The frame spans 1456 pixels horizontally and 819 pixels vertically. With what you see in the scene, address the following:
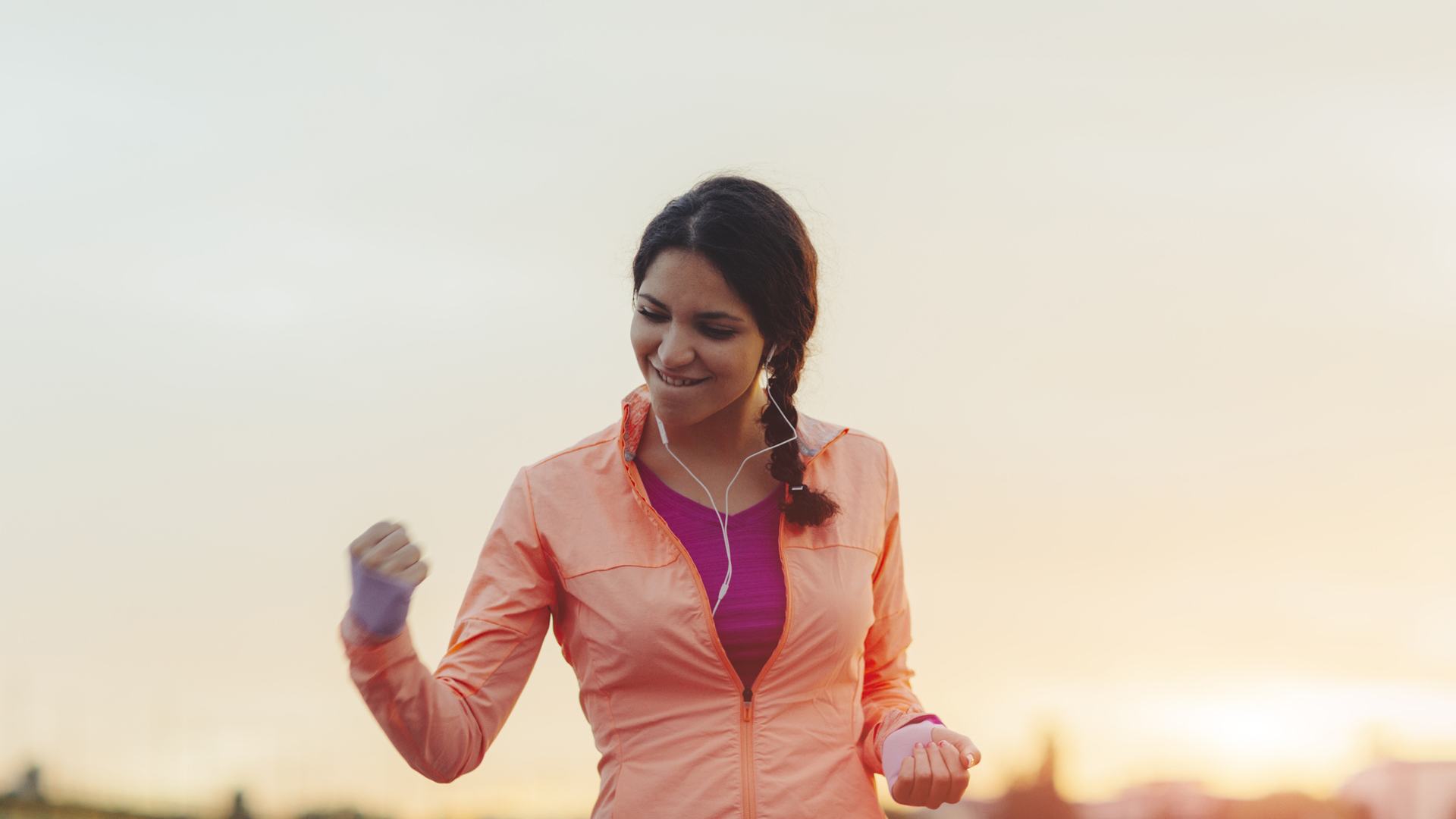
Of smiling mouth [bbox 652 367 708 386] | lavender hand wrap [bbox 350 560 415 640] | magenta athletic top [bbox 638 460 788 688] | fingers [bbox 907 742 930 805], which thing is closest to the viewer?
lavender hand wrap [bbox 350 560 415 640]

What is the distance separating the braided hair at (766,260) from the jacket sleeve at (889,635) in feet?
0.98

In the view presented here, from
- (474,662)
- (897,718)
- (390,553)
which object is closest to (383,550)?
(390,553)

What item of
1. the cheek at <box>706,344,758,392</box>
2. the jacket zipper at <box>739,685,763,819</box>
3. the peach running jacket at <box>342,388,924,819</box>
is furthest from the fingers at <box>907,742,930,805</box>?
the cheek at <box>706,344,758,392</box>

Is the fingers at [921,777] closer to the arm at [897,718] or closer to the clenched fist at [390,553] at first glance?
the arm at [897,718]

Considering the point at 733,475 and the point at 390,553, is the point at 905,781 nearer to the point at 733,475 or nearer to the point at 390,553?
the point at 733,475

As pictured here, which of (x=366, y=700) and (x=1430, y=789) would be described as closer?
(x=366, y=700)

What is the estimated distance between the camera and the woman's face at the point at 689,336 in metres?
2.86

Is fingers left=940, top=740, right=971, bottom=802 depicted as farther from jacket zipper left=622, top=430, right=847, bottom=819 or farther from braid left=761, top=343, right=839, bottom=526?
braid left=761, top=343, right=839, bottom=526

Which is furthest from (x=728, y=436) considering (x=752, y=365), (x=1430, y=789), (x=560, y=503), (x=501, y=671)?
(x=1430, y=789)

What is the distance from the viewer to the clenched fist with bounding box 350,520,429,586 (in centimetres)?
234

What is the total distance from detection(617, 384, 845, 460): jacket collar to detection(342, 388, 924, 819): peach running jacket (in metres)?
0.04

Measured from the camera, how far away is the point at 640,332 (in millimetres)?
2910

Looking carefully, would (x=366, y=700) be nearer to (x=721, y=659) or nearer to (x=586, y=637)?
(x=586, y=637)

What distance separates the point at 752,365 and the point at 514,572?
751mm
